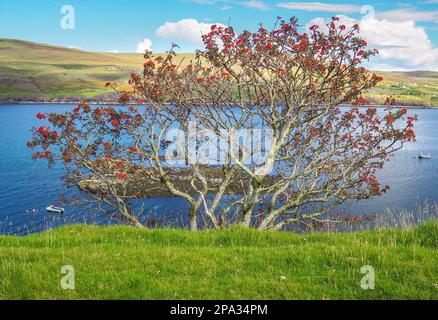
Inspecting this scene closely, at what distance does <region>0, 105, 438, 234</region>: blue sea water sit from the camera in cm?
4212

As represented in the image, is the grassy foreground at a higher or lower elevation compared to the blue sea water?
higher

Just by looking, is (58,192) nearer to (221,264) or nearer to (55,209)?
(55,209)

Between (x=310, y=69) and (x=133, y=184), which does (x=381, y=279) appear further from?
(x=133, y=184)

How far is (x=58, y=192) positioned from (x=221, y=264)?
161 feet

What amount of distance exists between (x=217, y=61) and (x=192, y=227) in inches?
302

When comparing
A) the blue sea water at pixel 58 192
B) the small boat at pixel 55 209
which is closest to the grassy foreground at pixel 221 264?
the blue sea water at pixel 58 192

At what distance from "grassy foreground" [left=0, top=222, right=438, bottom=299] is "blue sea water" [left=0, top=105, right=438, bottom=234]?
20.9m

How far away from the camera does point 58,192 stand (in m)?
52.9

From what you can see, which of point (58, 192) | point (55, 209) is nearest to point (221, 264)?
point (55, 209)

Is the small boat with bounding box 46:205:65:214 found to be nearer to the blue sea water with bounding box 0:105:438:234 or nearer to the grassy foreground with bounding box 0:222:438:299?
the blue sea water with bounding box 0:105:438:234

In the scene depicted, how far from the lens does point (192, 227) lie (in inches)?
687

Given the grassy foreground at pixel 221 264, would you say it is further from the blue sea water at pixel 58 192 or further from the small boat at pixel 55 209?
the small boat at pixel 55 209

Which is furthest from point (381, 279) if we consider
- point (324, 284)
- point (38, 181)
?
point (38, 181)

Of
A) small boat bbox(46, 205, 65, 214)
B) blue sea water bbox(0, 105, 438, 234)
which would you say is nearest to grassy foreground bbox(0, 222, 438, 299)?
blue sea water bbox(0, 105, 438, 234)
